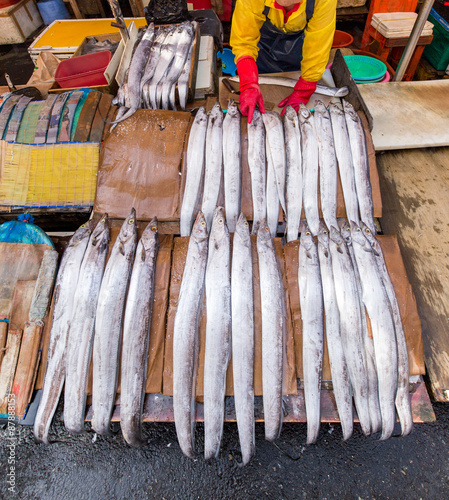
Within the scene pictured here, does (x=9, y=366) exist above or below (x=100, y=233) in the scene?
below

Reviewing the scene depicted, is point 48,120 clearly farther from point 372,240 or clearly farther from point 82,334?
point 372,240

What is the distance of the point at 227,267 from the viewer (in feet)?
8.21

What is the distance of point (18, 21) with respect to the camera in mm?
7348

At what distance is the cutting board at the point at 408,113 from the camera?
3762 millimetres

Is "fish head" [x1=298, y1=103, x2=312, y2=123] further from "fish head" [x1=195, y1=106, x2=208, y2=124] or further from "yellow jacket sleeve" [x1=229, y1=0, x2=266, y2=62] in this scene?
"yellow jacket sleeve" [x1=229, y1=0, x2=266, y2=62]

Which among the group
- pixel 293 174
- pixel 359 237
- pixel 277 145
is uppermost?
pixel 277 145

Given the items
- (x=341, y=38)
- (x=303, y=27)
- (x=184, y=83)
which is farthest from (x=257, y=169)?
(x=341, y=38)

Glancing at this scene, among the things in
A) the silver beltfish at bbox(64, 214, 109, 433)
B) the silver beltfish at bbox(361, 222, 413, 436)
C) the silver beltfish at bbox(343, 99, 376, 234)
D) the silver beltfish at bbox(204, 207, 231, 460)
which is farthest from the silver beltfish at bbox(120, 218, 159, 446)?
the silver beltfish at bbox(343, 99, 376, 234)

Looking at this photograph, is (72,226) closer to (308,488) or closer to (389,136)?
(308,488)

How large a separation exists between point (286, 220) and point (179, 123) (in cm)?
173

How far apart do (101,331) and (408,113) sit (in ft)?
16.0

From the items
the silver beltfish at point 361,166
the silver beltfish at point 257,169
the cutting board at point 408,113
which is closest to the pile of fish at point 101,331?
the silver beltfish at point 257,169

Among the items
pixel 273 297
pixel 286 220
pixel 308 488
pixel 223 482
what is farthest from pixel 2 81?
pixel 308 488

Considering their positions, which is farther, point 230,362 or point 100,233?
point 100,233
